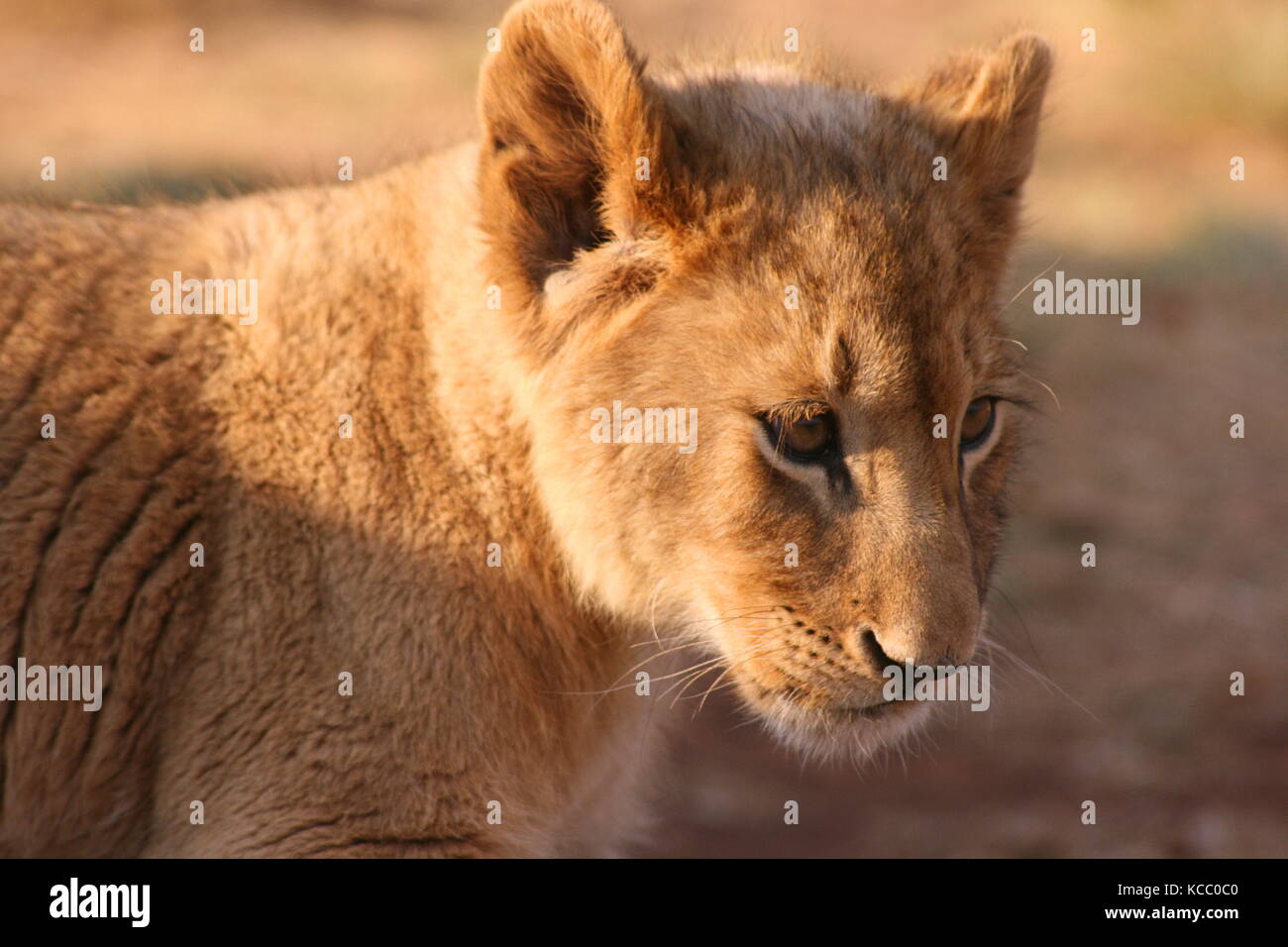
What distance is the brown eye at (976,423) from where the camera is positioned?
4.50 m

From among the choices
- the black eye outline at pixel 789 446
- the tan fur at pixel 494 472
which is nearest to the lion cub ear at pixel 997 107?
the tan fur at pixel 494 472

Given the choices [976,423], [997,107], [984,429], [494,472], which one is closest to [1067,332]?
[997,107]

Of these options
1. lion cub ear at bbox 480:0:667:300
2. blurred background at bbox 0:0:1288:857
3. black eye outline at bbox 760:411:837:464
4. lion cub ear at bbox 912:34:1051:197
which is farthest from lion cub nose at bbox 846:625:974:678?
lion cub ear at bbox 912:34:1051:197

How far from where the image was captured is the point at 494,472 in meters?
4.46

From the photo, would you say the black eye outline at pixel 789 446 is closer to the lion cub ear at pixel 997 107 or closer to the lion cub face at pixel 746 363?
the lion cub face at pixel 746 363

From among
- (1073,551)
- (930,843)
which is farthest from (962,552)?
(1073,551)

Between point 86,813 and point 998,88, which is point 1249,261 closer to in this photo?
point 998,88

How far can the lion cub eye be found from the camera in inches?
163

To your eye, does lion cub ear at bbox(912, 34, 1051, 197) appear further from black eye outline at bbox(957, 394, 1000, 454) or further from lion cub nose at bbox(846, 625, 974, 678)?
lion cub nose at bbox(846, 625, 974, 678)

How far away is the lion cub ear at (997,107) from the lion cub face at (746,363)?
30cm

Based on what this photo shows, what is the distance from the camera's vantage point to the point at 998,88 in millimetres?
4820

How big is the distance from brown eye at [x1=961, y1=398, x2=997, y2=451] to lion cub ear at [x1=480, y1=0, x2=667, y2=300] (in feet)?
3.74

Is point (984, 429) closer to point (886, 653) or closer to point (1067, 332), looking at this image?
point (886, 653)
